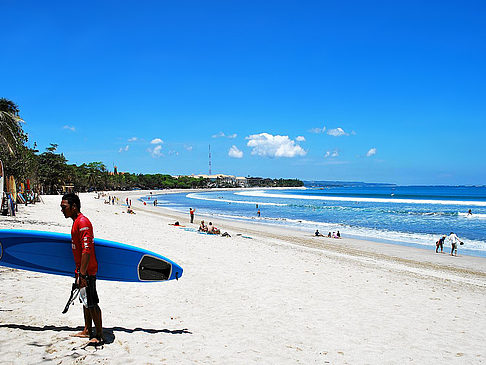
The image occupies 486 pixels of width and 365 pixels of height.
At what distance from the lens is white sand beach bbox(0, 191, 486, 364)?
401 centimetres

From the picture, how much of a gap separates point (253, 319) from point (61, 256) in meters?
2.87

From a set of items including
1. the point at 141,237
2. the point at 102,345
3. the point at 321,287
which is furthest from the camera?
the point at 141,237

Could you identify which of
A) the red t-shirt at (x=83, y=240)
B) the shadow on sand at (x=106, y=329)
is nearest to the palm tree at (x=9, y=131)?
the shadow on sand at (x=106, y=329)

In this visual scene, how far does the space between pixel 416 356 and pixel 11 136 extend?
1730 cm

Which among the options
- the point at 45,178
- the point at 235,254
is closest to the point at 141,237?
the point at 235,254

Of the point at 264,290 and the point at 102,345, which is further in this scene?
the point at 264,290

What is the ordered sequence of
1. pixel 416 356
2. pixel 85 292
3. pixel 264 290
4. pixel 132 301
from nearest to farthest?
pixel 85 292, pixel 416 356, pixel 132 301, pixel 264 290

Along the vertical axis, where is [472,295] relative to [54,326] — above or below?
below

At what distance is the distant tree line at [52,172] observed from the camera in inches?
632

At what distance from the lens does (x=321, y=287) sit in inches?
296

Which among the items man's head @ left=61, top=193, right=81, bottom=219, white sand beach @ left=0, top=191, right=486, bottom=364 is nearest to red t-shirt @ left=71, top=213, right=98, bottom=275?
man's head @ left=61, top=193, right=81, bottom=219

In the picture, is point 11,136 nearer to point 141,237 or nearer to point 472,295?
point 141,237

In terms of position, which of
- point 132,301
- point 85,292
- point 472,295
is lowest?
point 472,295

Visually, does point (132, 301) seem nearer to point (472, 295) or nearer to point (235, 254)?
point (235, 254)
